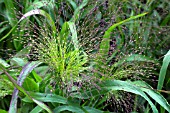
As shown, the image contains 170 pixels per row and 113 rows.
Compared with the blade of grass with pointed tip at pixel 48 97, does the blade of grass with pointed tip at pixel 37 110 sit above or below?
below

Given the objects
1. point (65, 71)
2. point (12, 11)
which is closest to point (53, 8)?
point (12, 11)

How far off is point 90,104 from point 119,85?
0.18 meters

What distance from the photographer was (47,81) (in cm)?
127

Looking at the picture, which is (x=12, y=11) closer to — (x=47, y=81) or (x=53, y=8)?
(x=53, y=8)

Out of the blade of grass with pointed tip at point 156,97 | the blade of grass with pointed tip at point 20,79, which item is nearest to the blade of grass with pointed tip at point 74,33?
the blade of grass with pointed tip at point 20,79

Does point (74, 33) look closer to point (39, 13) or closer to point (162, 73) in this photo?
point (39, 13)

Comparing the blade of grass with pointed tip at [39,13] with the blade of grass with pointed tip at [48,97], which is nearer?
the blade of grass with pointed tip at [48,97]

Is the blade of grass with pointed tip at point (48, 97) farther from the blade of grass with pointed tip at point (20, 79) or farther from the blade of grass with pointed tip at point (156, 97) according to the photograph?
the blade of grass with pointed tip at point (156, 97)

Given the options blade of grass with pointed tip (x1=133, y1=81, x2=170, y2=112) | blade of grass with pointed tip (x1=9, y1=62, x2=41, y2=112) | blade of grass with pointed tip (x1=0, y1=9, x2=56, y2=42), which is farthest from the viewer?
blade of grass with pointed tip (x1=0, y1=9, x2=56, y2=42)

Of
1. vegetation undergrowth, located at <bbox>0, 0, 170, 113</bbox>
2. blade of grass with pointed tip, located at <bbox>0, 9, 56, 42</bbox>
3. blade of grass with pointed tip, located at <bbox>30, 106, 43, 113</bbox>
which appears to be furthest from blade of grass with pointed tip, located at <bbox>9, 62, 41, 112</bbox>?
blade of grass with pointed tip, located at <bbox>0, 9, 56, 42</bbox>

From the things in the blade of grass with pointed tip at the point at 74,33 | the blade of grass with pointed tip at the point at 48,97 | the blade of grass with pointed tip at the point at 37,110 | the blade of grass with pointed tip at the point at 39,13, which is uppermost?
the blade of grass with pointed tip at the point at 39,13

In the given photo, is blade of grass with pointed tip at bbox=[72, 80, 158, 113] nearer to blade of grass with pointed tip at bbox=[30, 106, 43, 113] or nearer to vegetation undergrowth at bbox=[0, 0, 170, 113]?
vegetation undergrowth at bbox=[0, 0, 170, 113]

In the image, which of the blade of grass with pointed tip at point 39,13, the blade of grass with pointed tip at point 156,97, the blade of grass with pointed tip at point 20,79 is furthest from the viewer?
the blade of grass with pointed tip at point 39,13

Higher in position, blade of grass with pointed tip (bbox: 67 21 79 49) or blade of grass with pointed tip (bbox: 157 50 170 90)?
blade of grass with pointed tip (bbox: 67 21 79 49)
